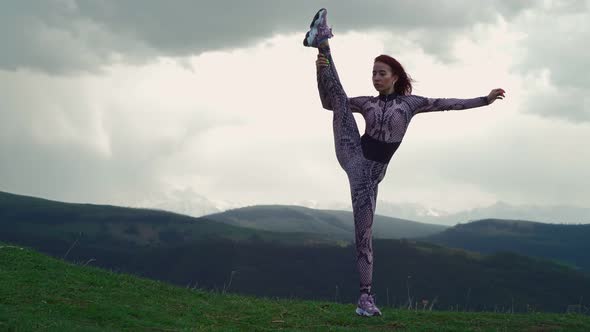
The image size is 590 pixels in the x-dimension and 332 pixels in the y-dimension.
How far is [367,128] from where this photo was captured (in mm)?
9602

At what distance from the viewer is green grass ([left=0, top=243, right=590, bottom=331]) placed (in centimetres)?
805

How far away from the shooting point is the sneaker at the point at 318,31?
30.5ft

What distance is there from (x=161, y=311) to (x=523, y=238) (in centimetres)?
14883

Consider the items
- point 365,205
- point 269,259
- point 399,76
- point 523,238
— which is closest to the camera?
point 365,205

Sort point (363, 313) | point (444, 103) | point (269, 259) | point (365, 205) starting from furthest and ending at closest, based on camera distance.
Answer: point (269, 259), point (444, 103), point (363, 313), point (365, 205)

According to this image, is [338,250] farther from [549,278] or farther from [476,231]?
[476,231]

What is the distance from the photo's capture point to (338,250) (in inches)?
4055

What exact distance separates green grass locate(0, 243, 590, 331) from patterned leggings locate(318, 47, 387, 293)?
1.00m

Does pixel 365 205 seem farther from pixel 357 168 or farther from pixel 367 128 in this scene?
pixel 367 128

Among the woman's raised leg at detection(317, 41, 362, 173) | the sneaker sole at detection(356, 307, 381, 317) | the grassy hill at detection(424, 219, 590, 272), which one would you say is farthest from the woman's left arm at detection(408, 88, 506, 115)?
the grassy hill at detection(424, 219, 590, 272)

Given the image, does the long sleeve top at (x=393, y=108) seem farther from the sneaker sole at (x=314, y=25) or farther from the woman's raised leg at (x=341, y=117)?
the sneaker sole at (x=314, y=25)

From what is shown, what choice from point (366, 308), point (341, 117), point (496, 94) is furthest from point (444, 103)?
point (366, 308)

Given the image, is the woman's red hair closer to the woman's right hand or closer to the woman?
the woman

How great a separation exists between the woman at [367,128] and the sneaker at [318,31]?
0.01 meters
